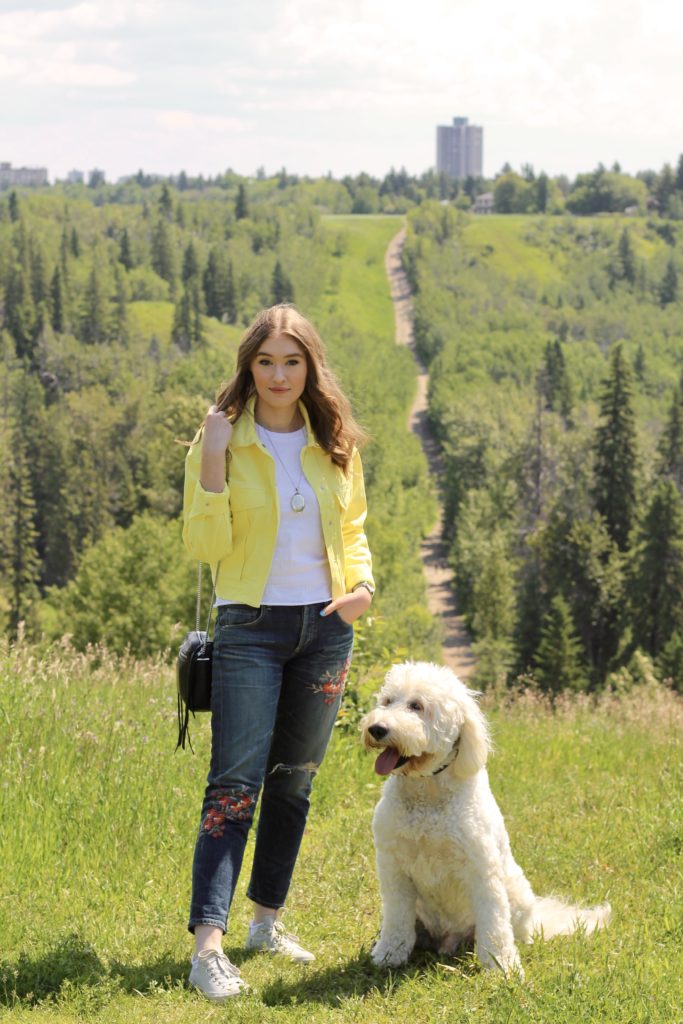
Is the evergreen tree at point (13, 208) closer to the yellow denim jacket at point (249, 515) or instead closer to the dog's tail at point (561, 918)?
the yellow denim jacket at point (249, 515)

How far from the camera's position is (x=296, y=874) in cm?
614

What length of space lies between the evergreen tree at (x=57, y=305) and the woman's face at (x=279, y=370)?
13187 cm

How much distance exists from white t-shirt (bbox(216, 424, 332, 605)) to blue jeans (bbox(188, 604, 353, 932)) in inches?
2.3

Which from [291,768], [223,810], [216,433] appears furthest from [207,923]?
[216,433]

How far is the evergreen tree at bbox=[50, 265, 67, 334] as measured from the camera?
13238cm

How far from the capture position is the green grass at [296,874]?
14.5 feet

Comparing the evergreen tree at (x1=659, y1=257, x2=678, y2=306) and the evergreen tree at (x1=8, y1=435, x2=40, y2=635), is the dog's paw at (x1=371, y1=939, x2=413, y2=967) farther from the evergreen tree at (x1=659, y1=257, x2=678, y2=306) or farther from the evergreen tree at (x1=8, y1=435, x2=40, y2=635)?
the evergreen tree at (x1=659, y1=257, x2=678, y2=306)

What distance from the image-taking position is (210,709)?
188 inches

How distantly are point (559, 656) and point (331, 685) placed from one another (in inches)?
1780

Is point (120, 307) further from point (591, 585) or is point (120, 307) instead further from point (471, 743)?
point (471, 743)

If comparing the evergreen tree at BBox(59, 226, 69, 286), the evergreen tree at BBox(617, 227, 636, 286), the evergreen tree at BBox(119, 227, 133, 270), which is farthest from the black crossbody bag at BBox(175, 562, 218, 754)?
the evergreen tree at BBox(617, 227, 636, 286)

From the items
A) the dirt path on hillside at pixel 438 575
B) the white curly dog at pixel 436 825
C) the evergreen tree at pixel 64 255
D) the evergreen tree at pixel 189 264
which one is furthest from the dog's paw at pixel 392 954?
the evergreen tree at pixel 189 264

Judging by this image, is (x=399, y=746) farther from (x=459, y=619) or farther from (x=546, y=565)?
(x=459, y=619)

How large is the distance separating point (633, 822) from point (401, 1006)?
2.60m
